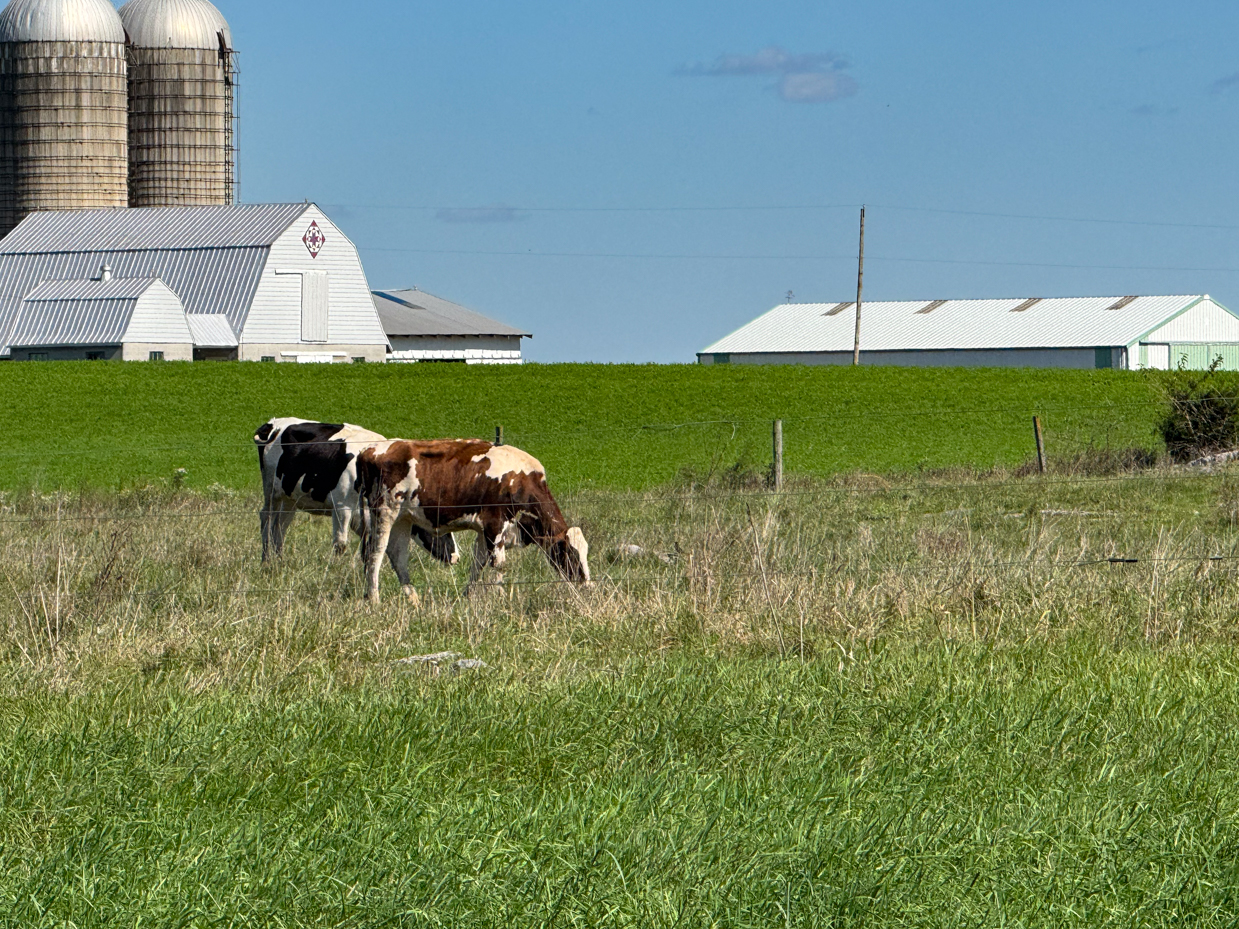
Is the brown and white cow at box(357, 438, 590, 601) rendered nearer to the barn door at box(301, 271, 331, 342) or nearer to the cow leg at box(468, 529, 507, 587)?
the cow leg at box(468, 529, 507, 587)

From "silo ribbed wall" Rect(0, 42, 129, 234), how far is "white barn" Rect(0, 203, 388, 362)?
352 cm

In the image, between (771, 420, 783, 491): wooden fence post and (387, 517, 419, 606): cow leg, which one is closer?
(387, 517, 419, 606): cow leg

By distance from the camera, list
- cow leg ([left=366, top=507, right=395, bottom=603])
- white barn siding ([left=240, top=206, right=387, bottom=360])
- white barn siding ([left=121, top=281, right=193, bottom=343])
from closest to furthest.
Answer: cow leg ([left=366, top=507, right=395, bottom=603]) → white barn siding ([left=121, top=281, right=193, bottom=343]) → white barn siding ([left=240, top=206, right=387, bottom=360])

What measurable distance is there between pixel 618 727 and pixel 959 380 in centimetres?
4015

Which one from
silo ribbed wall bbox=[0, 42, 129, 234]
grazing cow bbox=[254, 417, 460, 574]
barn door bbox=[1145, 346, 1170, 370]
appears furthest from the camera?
barn door bbox=[1145, 346, 1170, 370]

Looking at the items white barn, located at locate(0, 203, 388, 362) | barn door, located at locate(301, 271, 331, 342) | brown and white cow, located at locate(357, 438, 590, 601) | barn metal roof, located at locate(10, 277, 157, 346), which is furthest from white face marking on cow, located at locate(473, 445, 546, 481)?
barn door, located at locate(301, 271, 331, 342)

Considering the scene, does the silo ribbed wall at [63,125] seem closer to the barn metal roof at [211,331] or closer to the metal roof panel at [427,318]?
the metal roof panel at [427,318]

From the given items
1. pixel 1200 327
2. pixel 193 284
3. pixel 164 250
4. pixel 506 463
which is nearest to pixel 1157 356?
pixel 1200 327

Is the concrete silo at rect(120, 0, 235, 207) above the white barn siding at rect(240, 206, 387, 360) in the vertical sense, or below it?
above

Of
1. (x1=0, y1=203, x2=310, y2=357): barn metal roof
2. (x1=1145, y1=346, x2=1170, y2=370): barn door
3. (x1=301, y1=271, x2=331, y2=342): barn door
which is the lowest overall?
(x1=1145, y1=346, x2=1170, y2=370): barn door

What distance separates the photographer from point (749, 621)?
8289 mm

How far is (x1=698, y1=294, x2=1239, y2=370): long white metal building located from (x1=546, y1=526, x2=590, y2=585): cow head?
199ft

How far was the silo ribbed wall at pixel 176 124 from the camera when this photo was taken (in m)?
72.8

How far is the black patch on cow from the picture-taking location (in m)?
14.9
